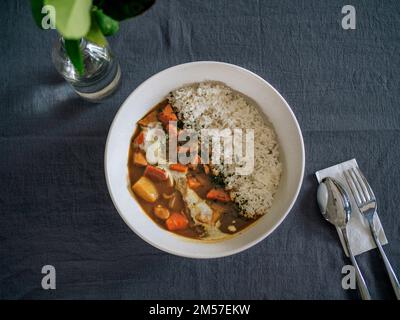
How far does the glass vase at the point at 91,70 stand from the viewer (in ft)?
4.12

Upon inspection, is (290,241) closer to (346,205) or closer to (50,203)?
(346,205)

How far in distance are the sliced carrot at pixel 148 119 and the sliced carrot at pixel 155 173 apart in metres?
0.16

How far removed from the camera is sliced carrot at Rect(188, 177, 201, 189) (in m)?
1.30

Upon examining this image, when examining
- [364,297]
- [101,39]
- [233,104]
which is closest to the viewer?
[101,39]

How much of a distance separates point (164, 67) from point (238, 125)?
0.35 m

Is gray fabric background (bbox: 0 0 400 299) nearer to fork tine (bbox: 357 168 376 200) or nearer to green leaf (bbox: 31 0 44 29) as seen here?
fork tine (bbox: 357 168 376 200)

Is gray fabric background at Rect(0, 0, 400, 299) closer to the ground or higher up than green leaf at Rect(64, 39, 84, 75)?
closer to the ground

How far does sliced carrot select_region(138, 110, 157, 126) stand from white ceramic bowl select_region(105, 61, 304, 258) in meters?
0.02

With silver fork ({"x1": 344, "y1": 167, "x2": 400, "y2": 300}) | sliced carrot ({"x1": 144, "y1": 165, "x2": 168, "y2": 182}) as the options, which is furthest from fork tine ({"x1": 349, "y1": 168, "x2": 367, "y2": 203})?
sliced carrot ({"x1": 144, "y1": 165, "x2": 168, "y2": 182})

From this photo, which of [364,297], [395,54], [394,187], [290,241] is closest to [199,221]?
[290,241]

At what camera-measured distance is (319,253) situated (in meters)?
1.28

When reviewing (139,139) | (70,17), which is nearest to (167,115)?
(139,139)

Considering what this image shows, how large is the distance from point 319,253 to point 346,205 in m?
0.19

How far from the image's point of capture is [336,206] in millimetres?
1262
